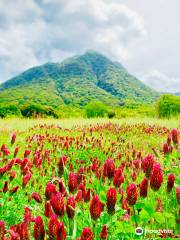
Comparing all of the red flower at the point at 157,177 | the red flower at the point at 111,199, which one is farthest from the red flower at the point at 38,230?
the red flower at the point at 157,177

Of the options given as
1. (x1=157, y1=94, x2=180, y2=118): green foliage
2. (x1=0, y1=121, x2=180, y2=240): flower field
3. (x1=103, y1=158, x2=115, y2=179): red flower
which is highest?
(x1=157, y1=94, x2=180, y2=118): green foliage

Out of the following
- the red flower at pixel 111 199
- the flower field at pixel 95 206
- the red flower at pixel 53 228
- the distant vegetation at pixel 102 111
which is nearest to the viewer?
the red flower at pixel 53 228

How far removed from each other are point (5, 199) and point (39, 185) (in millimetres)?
1311

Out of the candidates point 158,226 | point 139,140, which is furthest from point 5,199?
point 139,140

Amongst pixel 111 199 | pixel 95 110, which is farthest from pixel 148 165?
pixel 95 110

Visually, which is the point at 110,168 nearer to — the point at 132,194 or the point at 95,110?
the point at 132,194

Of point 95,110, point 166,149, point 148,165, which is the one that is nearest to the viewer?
point 148,165

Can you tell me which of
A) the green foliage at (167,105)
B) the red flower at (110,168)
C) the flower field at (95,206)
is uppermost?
the green foliage at (167,105)

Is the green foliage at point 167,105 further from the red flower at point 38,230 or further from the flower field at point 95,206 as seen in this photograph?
the red flower at point 38,230

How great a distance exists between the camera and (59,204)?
1979mm

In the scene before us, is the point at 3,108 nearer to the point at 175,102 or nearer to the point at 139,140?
the point at 175,102

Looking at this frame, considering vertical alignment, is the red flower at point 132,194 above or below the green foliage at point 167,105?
below

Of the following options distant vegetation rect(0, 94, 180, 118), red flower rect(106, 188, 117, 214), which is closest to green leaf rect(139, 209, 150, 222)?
red flower rect(106, 188, 117, 214)

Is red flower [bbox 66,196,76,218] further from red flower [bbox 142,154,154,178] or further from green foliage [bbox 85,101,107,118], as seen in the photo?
green foliage [bbox 85,101,107,118]
